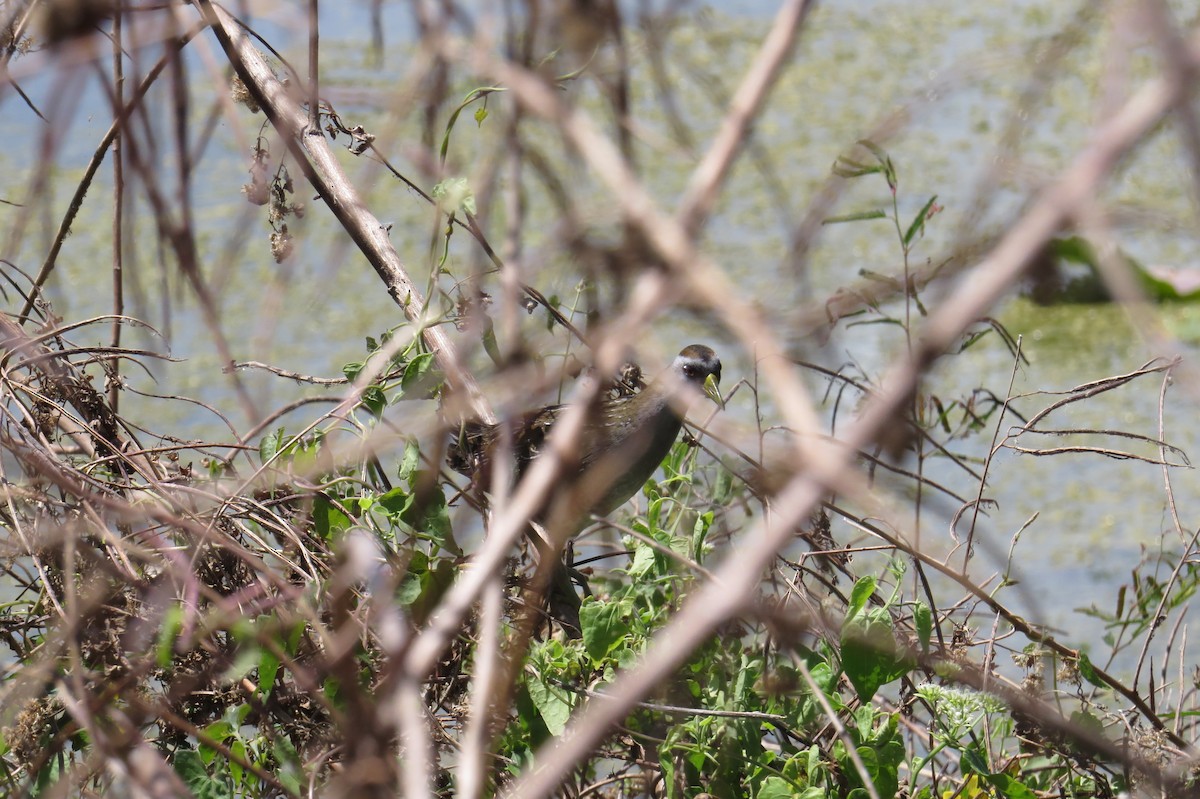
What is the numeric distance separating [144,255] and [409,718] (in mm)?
5197

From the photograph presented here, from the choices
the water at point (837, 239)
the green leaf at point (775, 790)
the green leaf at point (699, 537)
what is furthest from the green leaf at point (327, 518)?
the water at point (837, 239)

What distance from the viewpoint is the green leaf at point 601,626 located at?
1.51 m

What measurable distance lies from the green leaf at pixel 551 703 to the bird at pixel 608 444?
100 mm

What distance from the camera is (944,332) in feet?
1.27

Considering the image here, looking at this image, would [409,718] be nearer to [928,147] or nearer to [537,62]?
[537,62]

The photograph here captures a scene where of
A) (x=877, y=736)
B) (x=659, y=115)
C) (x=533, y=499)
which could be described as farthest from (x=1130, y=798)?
(x=659, y=115)

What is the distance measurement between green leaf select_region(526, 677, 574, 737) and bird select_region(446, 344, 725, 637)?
0.33 ft

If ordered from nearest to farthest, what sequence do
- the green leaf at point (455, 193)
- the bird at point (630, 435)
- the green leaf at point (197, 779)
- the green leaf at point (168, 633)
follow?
the green leaf at point (455, 193) → the green leaf at point (168, 633) → the green leaf at point (197, 779) → the bird at point (630, 435)

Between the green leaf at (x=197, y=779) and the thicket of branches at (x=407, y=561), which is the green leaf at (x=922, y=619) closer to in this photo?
the thicket of branches at (x=407, y=561)

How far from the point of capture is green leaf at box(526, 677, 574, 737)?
1510mm

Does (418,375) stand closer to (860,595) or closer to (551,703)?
(551,703)

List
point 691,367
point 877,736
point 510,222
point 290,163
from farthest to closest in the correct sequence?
point 691,367
point 290,163
point 877,736
point 510,222

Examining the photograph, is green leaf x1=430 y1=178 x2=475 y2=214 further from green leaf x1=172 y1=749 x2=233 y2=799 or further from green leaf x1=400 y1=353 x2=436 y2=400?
green leaf x1=172 y1=749 x2=233 y2=799

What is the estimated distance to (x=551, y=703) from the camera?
5.01ft
